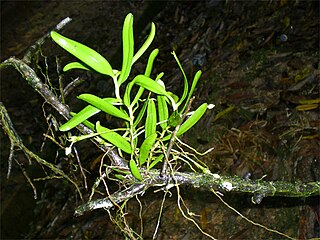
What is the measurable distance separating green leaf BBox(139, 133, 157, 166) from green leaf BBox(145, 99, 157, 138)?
3 centimetres

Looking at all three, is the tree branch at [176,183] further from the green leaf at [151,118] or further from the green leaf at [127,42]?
the green leaf at [127,42]

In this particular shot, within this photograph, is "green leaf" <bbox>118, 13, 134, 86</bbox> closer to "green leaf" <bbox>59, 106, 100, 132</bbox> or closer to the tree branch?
"green leaf" <bbox>59, 106, 100, 132</bbox>

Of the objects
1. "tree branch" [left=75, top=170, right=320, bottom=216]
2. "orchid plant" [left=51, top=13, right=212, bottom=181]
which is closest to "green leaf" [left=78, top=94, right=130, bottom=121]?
"orchid plant" [left=51, top=13, right=212, bottom=181]

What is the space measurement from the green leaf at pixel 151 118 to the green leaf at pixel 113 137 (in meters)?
0.04

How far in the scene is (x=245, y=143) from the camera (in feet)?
6.49

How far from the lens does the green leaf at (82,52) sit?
64 centimetres

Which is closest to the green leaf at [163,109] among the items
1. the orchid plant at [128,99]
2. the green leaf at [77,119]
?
the orchid plant at [128,99]

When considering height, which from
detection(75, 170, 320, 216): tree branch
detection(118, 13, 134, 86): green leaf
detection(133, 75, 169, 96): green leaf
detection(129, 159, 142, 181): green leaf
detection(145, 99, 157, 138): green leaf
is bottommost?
detection(75, 170, 320, 216): tree branch

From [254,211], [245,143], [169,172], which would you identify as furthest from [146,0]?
[169,172]

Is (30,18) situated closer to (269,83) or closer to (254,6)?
(254,6)

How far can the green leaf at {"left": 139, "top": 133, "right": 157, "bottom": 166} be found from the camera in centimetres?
69

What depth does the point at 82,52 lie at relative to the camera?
649mm

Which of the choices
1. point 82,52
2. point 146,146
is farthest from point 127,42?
point 146,146

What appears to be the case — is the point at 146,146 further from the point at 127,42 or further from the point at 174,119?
the point at 127,42
